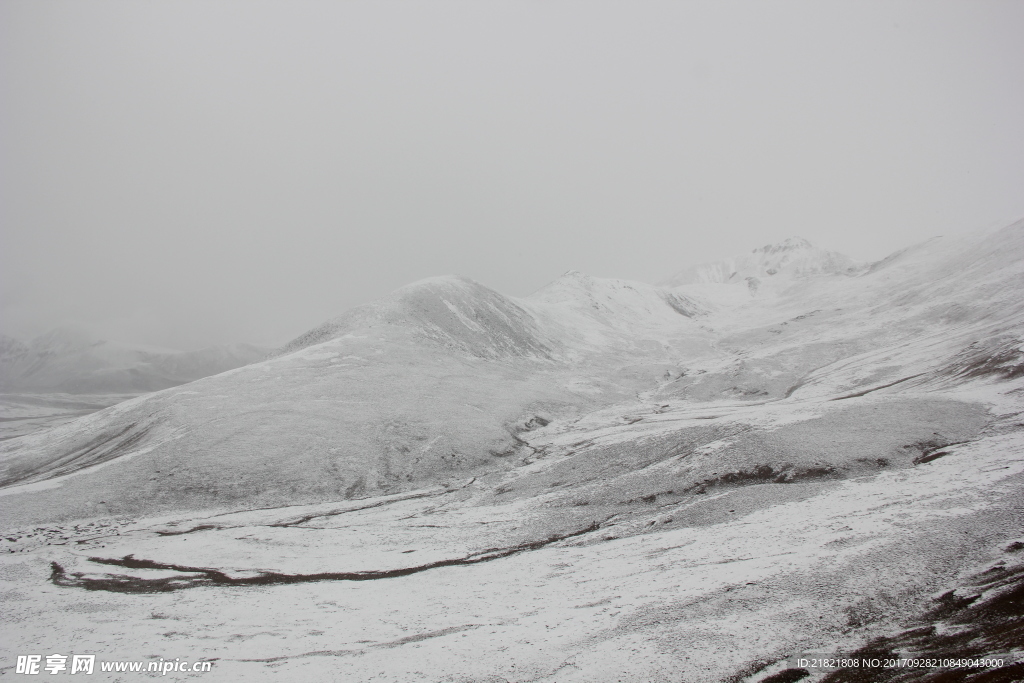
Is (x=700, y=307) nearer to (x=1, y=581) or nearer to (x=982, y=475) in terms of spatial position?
(x=982, y=475)

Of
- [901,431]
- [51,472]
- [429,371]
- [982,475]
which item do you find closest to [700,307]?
[429,371]

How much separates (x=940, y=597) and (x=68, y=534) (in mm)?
54017

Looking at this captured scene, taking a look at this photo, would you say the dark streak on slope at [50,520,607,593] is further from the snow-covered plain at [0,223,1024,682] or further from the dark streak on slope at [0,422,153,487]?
the dark streak on slope at [0,422,153,487]

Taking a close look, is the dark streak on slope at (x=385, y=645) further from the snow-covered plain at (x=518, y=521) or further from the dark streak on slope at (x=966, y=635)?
the dark streak on slope at (x=966, y=635)

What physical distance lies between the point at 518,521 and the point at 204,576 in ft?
67.9

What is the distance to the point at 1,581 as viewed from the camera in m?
32.0

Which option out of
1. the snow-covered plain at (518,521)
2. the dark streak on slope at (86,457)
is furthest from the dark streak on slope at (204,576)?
the dark streak on slope at (86,457)

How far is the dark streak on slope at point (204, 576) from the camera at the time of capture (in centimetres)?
3127

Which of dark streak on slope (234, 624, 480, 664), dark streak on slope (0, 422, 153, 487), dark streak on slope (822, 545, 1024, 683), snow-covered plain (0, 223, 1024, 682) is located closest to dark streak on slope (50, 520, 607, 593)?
snow-covered plain (0, 223, 1024, 682)

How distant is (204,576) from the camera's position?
32.8 metres

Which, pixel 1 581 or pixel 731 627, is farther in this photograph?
pixel 1 581

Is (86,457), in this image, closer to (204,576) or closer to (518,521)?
(204,576)

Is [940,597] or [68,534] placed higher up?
[68,534]

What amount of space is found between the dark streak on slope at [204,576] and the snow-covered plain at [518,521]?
0.20m
